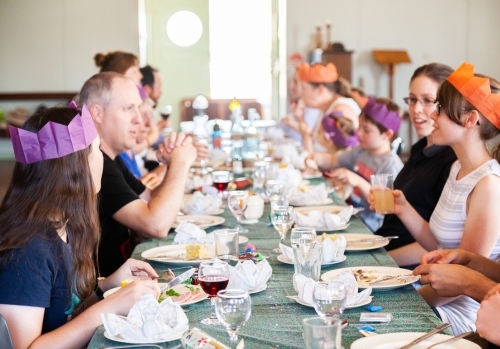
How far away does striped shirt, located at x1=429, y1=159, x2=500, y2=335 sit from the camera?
249 cm

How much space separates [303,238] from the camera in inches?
84.7

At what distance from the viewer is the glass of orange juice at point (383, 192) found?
2.97 metres

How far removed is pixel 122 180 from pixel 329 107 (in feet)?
12.1

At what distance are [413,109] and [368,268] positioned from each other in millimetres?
1586

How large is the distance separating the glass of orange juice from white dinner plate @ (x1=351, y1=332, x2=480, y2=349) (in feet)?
4.61

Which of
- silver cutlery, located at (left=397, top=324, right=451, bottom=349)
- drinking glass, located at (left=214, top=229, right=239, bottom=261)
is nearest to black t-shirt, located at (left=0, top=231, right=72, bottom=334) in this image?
drinking glass, located at (left=214, top=229, right=239, bottom=261)

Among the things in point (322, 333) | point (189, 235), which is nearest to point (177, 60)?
point (189, 235)

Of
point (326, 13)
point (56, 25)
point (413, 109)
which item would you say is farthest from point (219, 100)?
point (413, 109)

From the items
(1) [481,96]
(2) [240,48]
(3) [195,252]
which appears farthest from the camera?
(2) [240,48]

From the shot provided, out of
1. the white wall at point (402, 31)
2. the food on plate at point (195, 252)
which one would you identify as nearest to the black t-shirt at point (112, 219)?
the food on plate at point (195, 252)

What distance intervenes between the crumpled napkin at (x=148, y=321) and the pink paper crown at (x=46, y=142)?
0.52 meters

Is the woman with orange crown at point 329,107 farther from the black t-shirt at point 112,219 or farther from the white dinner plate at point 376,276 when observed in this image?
the white dinner plate at point 376,276

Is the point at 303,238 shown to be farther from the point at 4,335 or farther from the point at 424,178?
the point at 424,178

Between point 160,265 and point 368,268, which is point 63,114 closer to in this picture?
point 160,265
